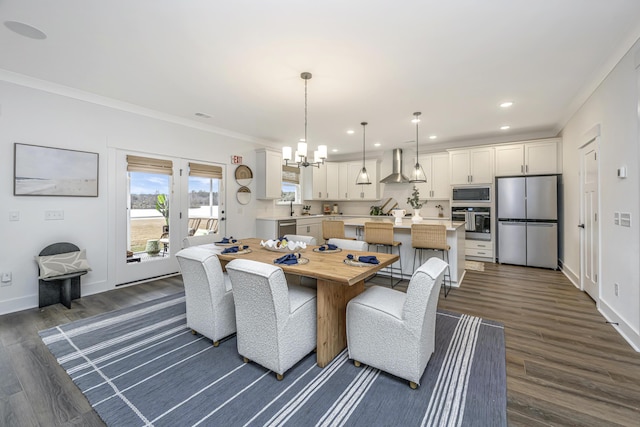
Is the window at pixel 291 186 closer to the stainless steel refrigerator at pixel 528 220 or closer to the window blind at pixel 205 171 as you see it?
the window blind at pixel 205 171

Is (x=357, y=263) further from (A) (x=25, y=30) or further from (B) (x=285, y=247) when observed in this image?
(A) (x=25, y=30)

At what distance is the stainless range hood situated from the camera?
6.67 metres

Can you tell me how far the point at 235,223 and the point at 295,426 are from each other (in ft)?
14.6

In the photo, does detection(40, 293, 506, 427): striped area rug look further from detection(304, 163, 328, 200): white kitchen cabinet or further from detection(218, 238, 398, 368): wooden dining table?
detection(304, 163, 328, 200): white kitchen cabinet

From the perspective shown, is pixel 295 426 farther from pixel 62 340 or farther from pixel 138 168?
pixel 138 168

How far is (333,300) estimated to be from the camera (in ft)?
7.21

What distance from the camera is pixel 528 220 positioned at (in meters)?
5.20

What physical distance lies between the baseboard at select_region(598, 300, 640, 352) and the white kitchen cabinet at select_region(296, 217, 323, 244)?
5049 mm

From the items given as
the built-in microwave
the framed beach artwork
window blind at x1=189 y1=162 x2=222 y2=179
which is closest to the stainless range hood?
the built-in microwave

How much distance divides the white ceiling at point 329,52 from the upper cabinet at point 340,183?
3.02m

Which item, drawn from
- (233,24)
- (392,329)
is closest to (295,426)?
(392,329)

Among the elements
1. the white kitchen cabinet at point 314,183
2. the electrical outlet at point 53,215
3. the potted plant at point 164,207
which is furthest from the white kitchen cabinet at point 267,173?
the electrical outlet at point 53,215

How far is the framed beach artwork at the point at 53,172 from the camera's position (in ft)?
10.3

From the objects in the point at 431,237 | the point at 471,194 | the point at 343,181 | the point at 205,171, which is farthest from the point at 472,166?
the point at 205,171
